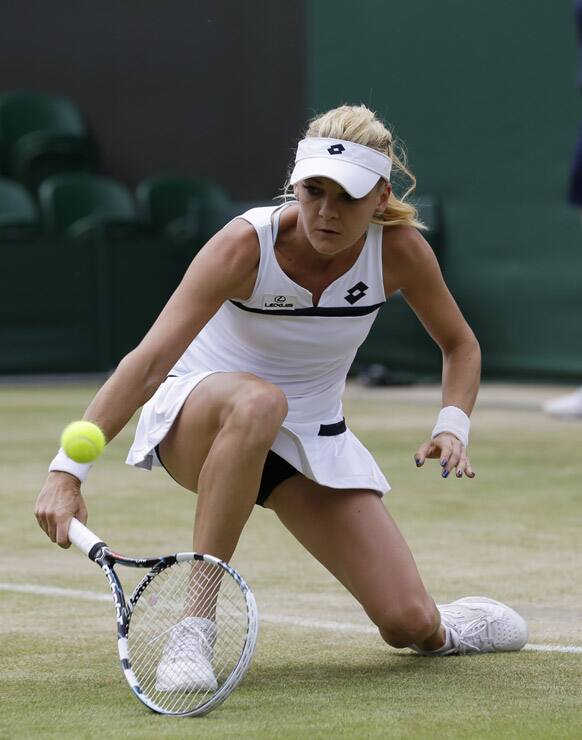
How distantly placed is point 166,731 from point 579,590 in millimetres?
1738

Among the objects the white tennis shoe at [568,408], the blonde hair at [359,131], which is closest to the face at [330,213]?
the blonde hair at [359,131]

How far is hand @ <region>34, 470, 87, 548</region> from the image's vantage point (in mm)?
2877

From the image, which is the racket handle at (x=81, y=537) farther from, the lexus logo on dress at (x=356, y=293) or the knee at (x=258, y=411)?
the lexus logo on dress at (x=356, y=293)

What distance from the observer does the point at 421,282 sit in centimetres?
347

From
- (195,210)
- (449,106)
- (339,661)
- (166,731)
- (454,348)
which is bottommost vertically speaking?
(195,210)

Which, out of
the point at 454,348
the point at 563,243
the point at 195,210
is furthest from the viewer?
the point at 195,210

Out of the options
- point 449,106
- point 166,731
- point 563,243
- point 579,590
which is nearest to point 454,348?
point 579,590

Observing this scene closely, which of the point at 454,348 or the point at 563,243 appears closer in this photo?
the point at 454,348

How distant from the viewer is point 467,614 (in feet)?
11.4

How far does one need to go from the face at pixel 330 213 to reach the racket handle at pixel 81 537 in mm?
772

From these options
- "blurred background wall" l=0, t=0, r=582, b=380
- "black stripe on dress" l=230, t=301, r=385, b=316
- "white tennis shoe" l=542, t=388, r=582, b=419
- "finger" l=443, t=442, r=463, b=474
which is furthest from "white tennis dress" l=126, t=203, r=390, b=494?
"blurred background wall" l=0, t=0, r=582, b=380

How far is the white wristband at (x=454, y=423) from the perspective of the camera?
131 inches

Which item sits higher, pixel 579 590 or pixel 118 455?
pixel 579 590

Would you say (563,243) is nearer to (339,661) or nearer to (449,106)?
(449,106)
